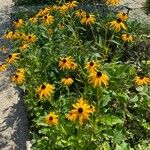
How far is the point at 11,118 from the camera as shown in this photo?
6219 millimetres

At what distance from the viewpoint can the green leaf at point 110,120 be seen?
17.6 feet

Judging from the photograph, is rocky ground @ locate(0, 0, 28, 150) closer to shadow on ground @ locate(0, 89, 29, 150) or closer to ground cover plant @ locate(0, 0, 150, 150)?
shadow on ground @ locate(0, 89, 29, 150)

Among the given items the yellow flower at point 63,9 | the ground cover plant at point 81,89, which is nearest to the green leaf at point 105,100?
the ground cover plant at point 81,89

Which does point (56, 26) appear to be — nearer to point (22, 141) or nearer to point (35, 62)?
point (35, 62)

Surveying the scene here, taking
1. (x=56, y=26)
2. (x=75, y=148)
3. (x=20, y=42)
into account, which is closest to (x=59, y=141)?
(x=75, y=148)

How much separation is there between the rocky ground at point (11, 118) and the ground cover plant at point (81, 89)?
15cm

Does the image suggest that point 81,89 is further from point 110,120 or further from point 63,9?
point 63,9

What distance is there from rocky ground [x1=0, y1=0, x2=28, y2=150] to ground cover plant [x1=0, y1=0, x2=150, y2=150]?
0.50 ft

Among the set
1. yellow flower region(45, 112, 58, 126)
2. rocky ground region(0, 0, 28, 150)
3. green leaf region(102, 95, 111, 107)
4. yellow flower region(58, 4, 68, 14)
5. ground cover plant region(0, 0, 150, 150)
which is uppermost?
yellow flower region(58, 4, 68, 14)

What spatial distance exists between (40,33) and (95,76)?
2774mm

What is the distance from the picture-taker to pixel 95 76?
15.6 feet

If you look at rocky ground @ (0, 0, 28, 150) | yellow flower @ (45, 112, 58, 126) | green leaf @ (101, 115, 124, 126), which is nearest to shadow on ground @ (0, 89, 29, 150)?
rocky ground @ (0, 0, 28, 150)

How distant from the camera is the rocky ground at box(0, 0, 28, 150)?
580 cm

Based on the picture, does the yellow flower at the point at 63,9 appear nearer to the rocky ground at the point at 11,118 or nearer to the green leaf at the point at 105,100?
the rocky ground at the point at 11,118
